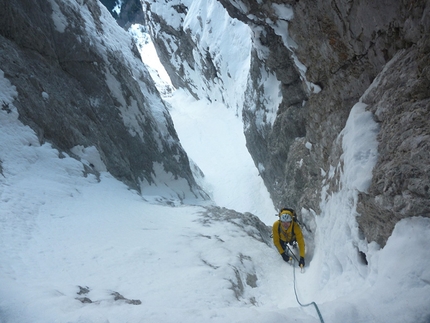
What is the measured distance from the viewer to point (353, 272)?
4.11m

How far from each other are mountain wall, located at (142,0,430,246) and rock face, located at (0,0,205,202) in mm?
5584

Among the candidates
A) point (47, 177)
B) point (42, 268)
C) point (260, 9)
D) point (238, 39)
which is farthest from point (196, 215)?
point (238, 39)

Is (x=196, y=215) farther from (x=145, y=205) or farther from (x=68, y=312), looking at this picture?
(x=68, y=312)

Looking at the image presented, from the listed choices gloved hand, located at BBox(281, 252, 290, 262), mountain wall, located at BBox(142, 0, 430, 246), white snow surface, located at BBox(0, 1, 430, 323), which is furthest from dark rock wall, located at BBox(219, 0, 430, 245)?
gloved hand, located at BBox(281, 252, 290, 262)

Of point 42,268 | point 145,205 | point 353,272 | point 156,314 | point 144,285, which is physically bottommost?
point 145,205

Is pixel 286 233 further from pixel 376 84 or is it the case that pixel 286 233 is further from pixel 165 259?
pixel 376 84

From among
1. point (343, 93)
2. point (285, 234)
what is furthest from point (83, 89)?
point (343, 93)

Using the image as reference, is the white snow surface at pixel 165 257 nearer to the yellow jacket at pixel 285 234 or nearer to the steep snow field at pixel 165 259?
the steep snow field at pixel 165 259

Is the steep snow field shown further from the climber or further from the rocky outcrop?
the rocky outcrop

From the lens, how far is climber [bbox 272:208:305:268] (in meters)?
6.93

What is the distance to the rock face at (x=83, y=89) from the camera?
9492 mm

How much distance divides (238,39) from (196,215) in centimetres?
2007

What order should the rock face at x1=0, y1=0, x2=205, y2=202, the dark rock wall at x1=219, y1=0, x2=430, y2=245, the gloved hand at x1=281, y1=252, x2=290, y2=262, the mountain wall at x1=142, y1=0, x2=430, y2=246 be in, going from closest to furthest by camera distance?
the dark rock wall at x1=219, y1=0, x2=430, y2=245
the mountain wall at x1=142, y1=0, x2=430, y2=246
the gloved hand at x1=281, y1=252, x2=290, y2=262
the rock face at x1=0, y1=0, x2=205, y2=202

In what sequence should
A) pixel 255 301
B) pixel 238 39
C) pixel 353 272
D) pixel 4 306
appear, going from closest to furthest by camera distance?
pixel 4 306 < pixel 353 272 < pixel 255 301 < pixel 238 39
